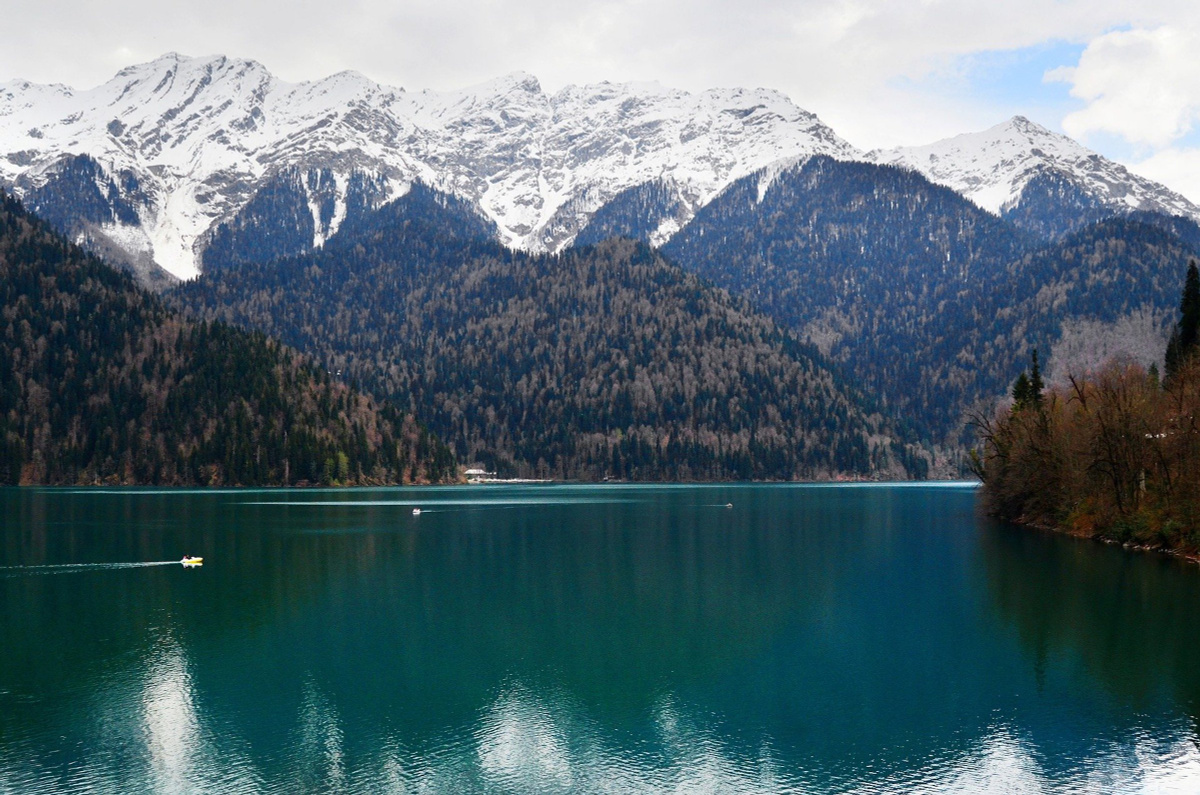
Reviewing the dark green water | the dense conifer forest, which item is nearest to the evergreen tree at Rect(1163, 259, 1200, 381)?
the dense conifer forest

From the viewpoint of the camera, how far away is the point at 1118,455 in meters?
90.9

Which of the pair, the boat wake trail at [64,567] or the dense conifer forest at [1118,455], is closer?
the boat wake trail at [64,567]

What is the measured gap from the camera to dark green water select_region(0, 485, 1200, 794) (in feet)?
104

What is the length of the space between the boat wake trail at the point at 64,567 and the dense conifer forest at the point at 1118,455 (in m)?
75.8

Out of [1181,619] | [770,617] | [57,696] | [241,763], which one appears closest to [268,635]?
[57,696]

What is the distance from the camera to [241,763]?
32.0 m

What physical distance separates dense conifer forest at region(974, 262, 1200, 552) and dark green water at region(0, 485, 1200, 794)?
21.0 ft

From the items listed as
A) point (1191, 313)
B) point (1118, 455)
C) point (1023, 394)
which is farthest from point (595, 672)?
point (1023, 394)

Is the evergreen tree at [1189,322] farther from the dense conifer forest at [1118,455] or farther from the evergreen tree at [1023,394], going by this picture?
the evergreen tree at [1023,394]

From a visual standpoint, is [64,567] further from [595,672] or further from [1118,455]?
[1118,455]

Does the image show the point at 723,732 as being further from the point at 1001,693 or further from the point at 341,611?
the point at 341,611

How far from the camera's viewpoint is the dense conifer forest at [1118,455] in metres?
81.2

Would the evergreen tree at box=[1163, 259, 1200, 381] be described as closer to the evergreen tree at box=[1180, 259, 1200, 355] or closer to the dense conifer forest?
the evergreen tree at box=[1180, 259, 1200, 355]

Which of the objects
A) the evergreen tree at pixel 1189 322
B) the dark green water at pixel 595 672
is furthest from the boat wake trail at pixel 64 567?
the evergreen tree at pixel 1189 322
